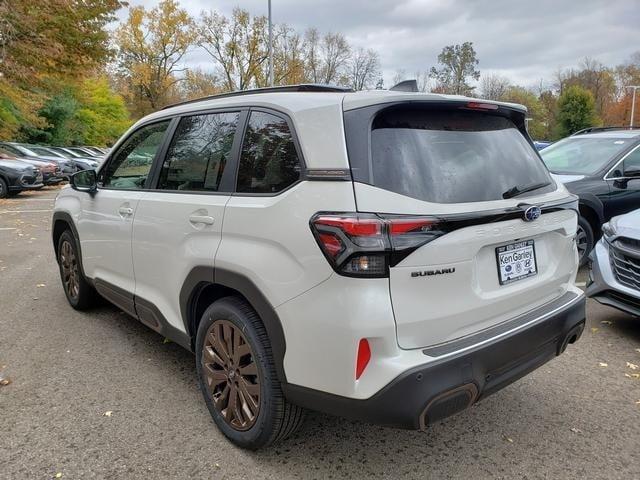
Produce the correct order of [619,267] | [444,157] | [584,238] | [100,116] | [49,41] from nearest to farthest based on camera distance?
[444,157]
[619,267]
[584,238]
[49,41]
[100,116]

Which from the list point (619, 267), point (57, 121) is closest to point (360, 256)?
point (619, 267)

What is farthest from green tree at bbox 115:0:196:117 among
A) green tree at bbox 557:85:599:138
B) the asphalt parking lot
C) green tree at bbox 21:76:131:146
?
the asphalt parking lot

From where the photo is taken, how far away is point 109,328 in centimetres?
443

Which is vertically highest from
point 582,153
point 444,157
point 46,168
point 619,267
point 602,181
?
point 46,168

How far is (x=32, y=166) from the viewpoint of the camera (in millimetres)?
15789

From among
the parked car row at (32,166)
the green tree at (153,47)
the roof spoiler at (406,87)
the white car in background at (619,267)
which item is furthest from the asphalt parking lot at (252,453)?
the green tree at (153,47)

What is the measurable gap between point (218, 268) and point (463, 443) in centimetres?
164

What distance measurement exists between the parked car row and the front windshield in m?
9.07

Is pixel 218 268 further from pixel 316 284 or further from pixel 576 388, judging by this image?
pixel 576 388

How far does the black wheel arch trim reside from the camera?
231 cm

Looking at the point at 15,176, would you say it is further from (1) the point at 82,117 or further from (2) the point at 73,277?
(1) the point at 82,117

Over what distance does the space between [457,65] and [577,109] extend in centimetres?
1581

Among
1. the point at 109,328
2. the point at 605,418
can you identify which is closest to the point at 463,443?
the point at 605,418

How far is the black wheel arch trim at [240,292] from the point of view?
231 centimetres
